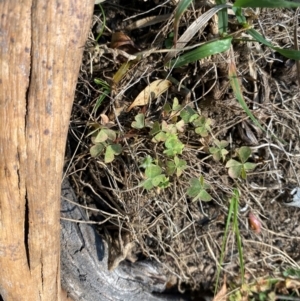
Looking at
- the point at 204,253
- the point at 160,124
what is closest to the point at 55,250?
the point at 160,124

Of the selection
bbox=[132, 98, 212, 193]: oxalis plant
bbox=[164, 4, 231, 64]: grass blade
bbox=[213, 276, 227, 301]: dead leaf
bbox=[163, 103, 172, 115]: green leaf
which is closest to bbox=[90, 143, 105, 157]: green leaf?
bbox=[132, 98, 212, 193]: oxalis plant

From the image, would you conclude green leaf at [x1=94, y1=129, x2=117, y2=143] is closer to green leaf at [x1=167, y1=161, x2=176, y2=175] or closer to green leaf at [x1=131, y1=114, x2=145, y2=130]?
green leaf at [x1=131, y1=114, x2=145, y2=130]

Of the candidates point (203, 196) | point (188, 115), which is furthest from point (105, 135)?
point (203, 196)

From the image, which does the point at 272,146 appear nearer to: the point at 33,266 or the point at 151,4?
the point at 151,4

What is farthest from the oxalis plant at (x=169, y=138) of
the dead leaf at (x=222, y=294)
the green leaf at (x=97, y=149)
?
the dead leaf at (x=222, y=294)

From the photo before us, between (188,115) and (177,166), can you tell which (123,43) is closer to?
(188,115)
